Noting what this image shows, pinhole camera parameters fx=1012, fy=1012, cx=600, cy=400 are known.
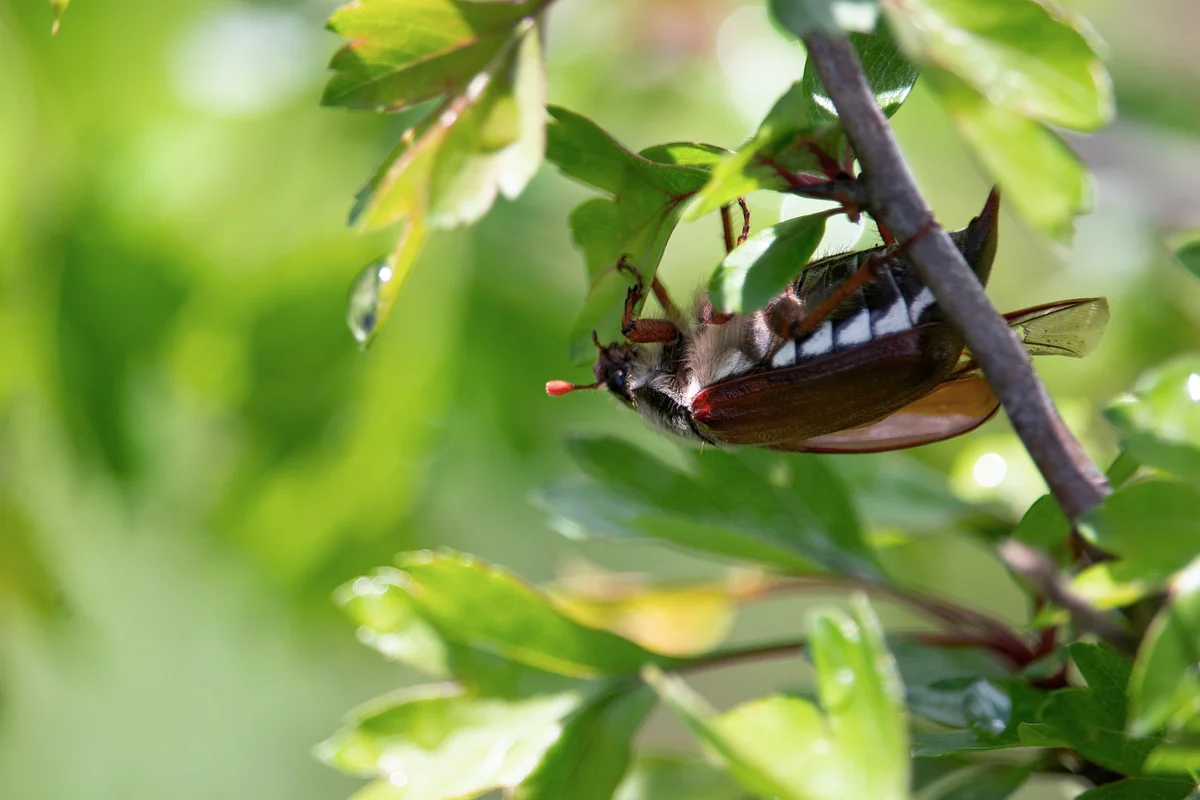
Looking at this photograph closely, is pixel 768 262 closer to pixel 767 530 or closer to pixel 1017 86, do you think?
pixel 1017 86

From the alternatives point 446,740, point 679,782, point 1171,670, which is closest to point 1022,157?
point 1171,670

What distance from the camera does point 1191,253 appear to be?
61 cm

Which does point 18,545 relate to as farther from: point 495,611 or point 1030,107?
point 1030,107

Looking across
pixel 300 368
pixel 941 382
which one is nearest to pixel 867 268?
pixel 941 382

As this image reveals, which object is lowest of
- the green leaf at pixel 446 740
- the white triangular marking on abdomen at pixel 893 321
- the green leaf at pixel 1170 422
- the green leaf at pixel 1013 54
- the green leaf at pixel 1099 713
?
the green leaf at pixel 446 740

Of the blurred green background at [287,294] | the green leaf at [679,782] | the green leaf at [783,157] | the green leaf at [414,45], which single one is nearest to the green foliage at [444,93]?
the green leaf at [414,45]

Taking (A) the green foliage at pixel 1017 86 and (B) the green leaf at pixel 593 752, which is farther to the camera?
(B) the green leaf at pixel 593 752

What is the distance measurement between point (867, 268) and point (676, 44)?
5.99ft

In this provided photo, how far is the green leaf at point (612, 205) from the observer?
29.0 inches

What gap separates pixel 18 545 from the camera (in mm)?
1952

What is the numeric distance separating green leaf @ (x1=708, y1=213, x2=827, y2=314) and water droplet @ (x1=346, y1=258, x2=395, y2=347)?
0.73 feet

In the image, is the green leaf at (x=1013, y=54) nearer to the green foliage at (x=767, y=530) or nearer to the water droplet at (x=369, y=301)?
the green foliage at (x=767, y=530)

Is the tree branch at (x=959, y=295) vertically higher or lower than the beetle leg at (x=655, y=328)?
higher

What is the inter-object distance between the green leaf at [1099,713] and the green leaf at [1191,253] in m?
0.25
